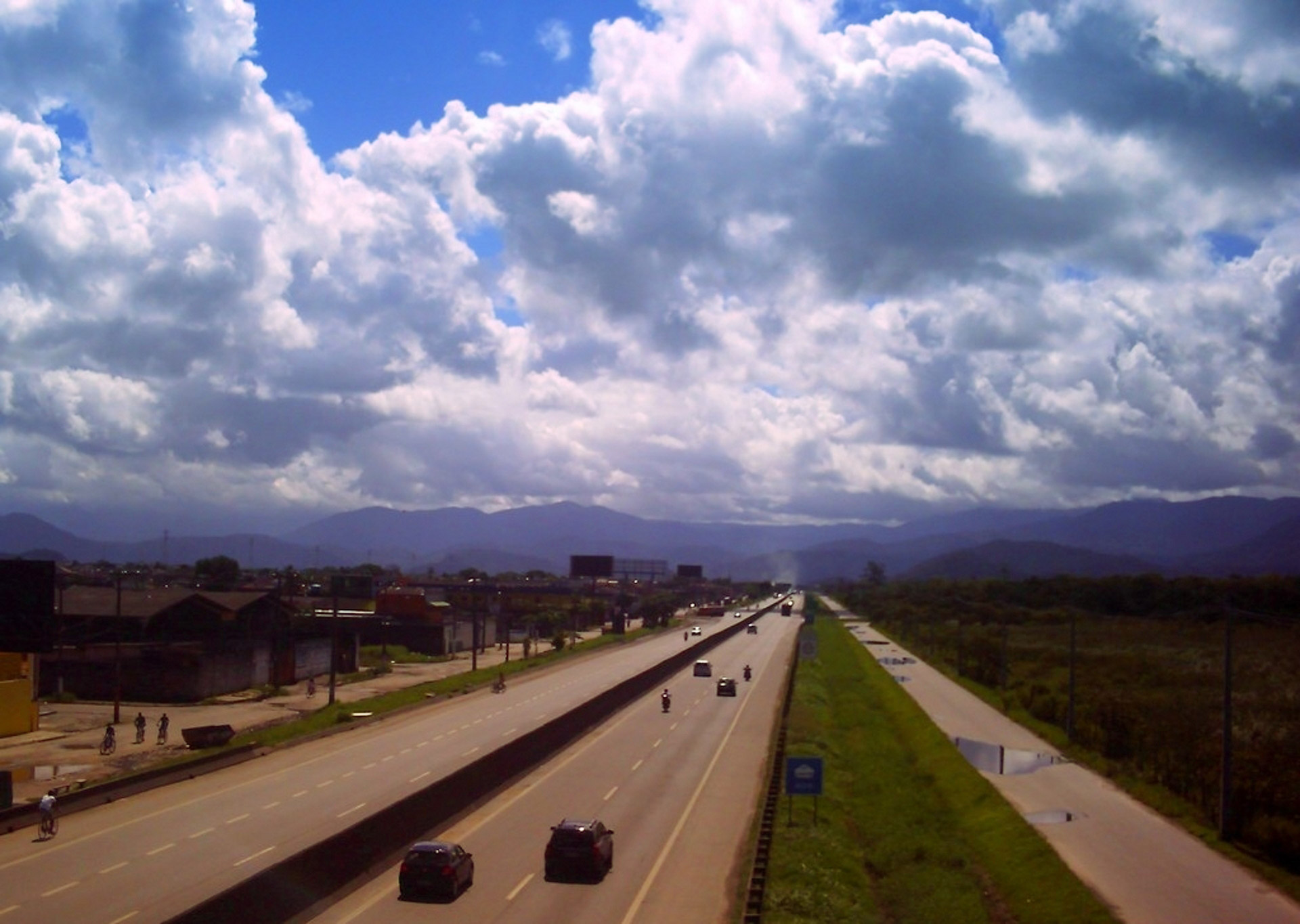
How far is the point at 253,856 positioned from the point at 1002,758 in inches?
1262

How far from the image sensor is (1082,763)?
45.1m

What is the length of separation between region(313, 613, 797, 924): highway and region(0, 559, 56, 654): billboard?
51.6 feet

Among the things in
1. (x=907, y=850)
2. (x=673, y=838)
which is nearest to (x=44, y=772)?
(x=673, y=838)

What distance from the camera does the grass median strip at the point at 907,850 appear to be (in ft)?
79.6

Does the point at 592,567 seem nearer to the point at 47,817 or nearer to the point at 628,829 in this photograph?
the point at 628,829

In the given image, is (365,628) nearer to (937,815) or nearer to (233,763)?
(233,763)

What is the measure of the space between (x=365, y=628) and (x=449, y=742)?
181ft

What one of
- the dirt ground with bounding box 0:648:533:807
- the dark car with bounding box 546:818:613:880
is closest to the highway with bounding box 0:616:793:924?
the dark car with bounding box 546:818:613:880

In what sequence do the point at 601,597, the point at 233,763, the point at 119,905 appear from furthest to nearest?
the point at 601,597 → the point at 233,763 → the point at 119,905

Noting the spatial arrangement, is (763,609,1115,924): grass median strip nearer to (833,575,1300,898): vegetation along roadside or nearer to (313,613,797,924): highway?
(313,613,797,924): highway

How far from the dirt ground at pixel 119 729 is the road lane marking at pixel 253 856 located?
1180cm

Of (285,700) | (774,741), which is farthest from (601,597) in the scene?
(774,741)

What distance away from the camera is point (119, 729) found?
51562mm

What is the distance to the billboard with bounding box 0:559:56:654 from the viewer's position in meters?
37.2
